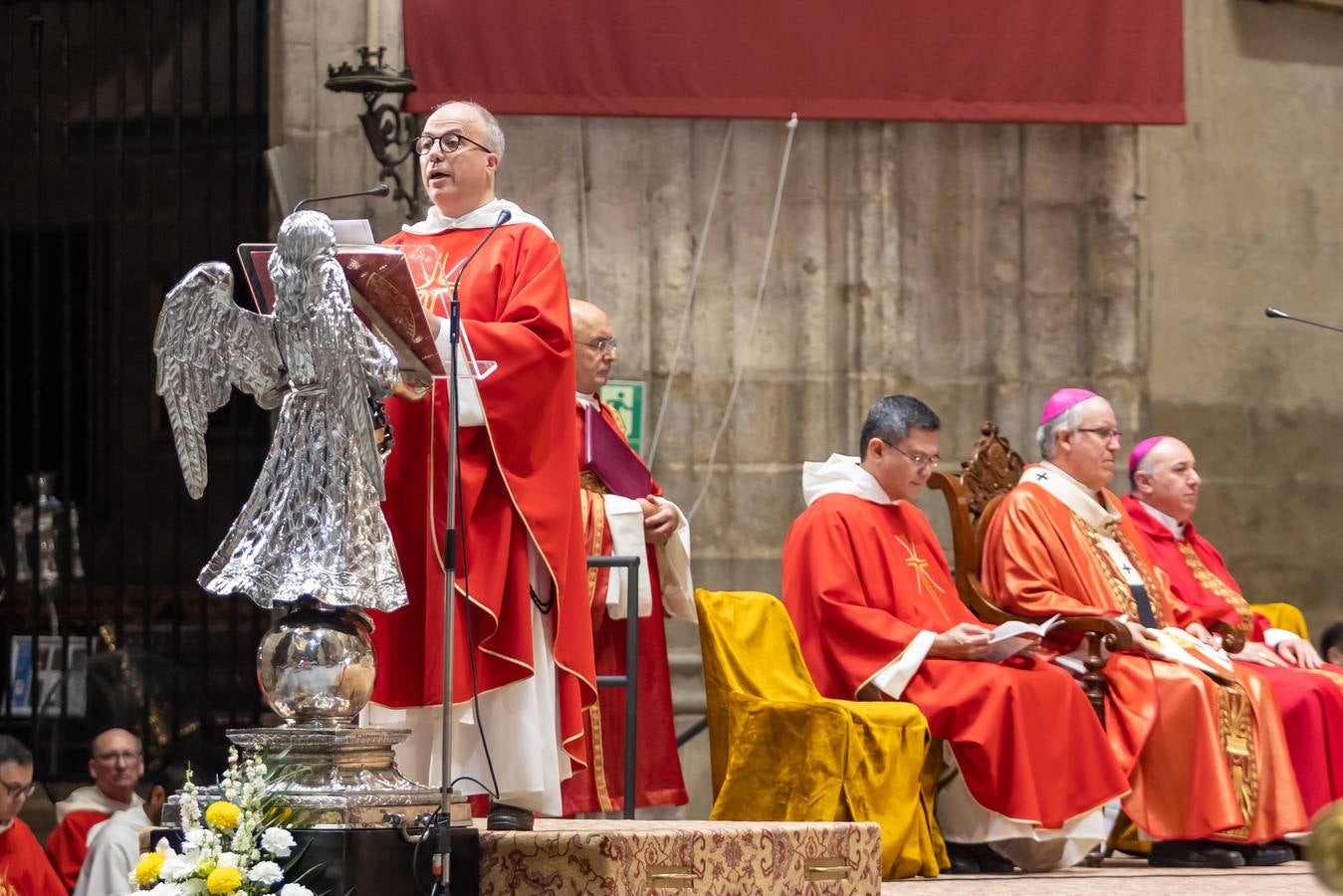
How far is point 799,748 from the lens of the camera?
6234 millimetres

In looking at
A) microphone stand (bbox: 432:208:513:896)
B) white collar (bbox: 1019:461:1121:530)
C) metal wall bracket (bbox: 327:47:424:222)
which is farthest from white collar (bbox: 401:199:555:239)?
white collar (bbox: 1019:461:1121:530)

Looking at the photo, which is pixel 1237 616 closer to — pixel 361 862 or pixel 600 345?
pixel 600 345

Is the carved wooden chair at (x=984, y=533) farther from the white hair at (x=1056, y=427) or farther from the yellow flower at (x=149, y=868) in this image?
the yellow flower at (x=149, y=868)

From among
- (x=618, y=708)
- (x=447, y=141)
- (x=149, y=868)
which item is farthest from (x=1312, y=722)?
(x=149, y=868)

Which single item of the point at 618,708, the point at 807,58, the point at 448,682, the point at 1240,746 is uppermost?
the point at 807,58

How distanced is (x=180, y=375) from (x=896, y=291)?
16.0 ft

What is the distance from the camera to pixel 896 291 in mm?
8602

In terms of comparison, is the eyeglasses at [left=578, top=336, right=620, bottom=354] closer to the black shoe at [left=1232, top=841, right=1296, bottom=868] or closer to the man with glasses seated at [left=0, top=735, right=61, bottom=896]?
the man with glasses seated at [left=0, top=735, right=61, bottom=896]

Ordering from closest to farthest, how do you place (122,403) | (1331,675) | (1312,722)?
(1312,722)
(1331,675)
(122,403)

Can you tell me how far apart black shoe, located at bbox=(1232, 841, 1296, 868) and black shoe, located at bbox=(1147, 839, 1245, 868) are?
0.03 meters

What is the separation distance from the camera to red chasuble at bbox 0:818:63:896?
602 centimetres

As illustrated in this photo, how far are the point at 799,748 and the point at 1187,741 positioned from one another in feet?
4.61

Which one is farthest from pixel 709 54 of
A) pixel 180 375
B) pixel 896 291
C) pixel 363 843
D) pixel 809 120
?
pixel 363 843

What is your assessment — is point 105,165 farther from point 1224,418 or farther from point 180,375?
point 180,375
